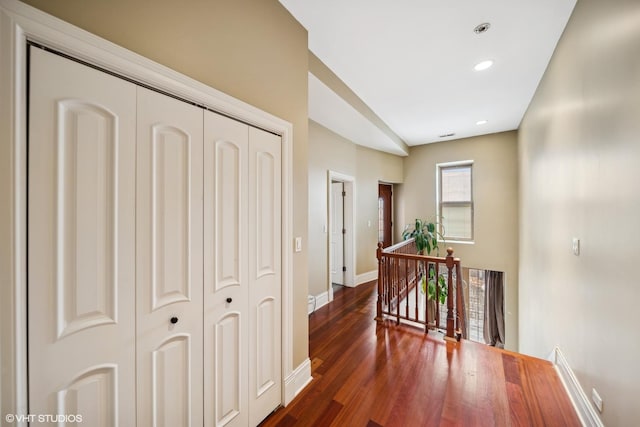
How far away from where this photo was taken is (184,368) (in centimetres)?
117

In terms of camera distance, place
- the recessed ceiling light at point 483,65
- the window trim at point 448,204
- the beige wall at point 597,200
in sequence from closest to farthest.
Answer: the beige wall at point 597,200
the recessed ceiling light at point 483,65
the window trim at point 448,204

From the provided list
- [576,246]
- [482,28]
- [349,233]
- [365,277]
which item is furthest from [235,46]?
[365,277]

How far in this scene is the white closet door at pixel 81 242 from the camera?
2.54ft

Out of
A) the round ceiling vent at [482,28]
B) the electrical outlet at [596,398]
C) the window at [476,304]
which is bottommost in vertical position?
the window at [476,304]

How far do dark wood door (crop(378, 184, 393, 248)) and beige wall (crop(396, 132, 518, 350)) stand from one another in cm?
91

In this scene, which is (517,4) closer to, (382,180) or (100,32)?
(100,32)

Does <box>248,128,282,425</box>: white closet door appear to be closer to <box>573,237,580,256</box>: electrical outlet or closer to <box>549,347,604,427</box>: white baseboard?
<box>549,347,604,427</box>: white baseboard

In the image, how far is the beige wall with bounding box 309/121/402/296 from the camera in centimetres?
355

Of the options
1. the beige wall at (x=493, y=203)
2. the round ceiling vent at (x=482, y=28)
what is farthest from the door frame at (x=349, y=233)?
the round ceiling vent at (x=482, y=28)

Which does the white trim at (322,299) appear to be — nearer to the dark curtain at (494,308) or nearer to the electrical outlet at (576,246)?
the electrical outlet at (576,246)

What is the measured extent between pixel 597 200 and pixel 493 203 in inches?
145

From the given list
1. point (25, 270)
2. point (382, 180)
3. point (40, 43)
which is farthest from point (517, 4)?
point (382, 180)

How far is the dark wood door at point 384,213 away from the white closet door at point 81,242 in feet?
16.3

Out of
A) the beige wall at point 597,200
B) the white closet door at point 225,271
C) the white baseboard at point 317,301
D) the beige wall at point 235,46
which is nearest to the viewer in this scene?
the beige wall at point 235,46
